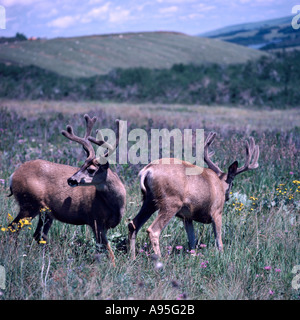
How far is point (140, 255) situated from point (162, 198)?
27.9 inches

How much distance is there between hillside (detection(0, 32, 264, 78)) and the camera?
3766 cm

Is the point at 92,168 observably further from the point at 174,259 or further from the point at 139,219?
the point at 174,259

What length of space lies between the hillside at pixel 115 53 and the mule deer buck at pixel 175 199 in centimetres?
3013

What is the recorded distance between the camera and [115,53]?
4512 cm

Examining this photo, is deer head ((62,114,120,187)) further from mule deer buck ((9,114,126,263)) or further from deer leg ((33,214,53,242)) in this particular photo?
deer leg ((33,214,53,242))

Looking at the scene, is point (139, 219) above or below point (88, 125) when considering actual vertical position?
below

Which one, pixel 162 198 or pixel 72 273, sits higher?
pixel 162 198

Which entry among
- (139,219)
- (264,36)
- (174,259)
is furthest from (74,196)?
(264,36)

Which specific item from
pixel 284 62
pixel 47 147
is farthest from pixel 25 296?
pixel 284 62

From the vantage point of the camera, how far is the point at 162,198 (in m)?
4.97

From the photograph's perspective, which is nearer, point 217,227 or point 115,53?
point 217,227

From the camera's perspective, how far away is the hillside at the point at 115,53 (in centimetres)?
3766

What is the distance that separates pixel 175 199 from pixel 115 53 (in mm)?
42000
